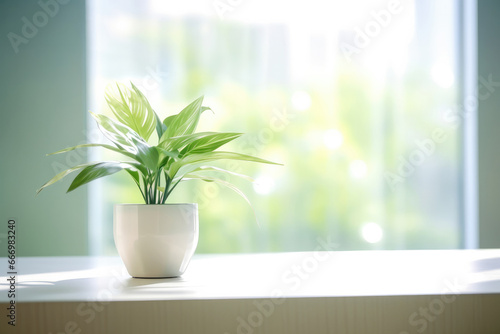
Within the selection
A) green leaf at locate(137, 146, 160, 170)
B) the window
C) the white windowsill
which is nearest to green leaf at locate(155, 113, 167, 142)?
green leaf at locate(137, 146, 160, 170)

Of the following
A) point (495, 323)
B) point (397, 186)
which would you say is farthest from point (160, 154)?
point (397, 186)

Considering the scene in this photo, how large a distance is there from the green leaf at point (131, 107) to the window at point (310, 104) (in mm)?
1894

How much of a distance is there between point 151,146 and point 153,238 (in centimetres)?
16

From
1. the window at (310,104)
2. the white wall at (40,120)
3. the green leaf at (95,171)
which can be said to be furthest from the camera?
the window at (310,104)

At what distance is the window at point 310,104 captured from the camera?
9.51ft

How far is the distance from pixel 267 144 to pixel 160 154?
201 cm

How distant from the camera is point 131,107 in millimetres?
957

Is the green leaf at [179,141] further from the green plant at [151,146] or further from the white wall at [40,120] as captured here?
the white wall at [40,120]

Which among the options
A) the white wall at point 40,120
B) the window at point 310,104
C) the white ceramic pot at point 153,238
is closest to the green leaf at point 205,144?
the white ceramic pot at point 153,238

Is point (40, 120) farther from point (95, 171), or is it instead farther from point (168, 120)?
point (95, 171)

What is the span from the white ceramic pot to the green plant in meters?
0.05

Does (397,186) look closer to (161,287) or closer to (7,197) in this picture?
(7,197)

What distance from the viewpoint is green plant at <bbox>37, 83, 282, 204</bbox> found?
861mm

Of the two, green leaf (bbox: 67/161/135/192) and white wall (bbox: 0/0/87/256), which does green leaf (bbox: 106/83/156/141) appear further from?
white wall (bbox: 0/0/87/256)
